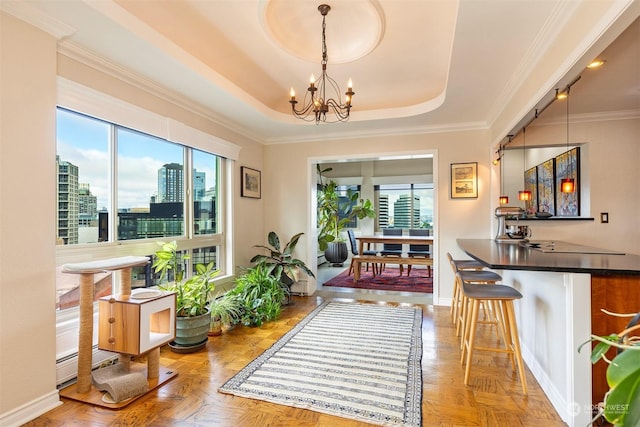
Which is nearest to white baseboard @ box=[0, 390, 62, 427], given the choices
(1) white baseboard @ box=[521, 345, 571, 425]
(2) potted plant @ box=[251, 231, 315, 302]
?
(2) potted plant @ box=[251, 231, 315, 302]

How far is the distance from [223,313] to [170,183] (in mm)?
1454

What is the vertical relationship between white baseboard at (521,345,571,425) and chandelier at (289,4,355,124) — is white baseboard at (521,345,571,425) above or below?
below

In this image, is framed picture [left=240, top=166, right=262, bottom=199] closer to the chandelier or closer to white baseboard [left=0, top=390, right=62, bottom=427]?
the chandelier

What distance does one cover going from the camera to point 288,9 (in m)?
2.31

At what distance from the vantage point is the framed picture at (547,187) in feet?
14.5

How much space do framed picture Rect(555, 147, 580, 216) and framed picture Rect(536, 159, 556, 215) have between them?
77 millimetres

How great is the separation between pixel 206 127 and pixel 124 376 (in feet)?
8.54

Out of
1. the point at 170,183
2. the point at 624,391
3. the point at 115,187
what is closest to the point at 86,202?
the point at 115,187

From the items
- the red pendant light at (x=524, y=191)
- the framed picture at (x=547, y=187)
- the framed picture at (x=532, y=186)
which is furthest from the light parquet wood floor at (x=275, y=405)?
the framed picture at (x=532, y=186)

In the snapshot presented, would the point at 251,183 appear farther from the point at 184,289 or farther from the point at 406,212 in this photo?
the point at 406,212

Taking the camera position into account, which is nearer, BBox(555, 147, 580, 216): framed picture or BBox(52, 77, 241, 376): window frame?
BBox(52, 77, 241, 376): window frame

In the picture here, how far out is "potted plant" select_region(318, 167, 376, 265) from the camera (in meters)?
6.58

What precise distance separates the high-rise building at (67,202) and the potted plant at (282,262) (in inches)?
80.6

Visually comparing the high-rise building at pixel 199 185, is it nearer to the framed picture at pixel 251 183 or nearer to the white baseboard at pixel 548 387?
the framed picture at pixel 251 183
